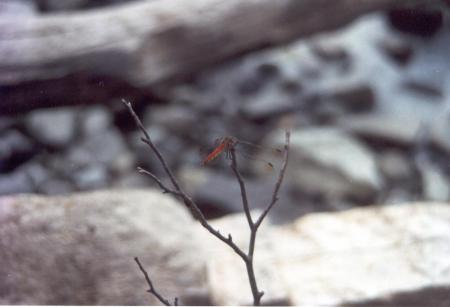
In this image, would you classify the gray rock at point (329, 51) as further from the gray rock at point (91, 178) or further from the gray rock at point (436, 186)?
the gray rock at point (91, 178)

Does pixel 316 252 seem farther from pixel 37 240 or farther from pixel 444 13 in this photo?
pixel 444 13

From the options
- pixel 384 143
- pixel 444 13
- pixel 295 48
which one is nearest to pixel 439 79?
pixel 384 143

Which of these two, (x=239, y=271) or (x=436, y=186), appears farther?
(x=436, y=186)

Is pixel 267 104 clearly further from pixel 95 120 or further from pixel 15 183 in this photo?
pixel 15 183

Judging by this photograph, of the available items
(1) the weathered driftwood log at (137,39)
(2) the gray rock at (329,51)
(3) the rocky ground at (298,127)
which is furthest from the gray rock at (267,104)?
(1) the weathered driftwood log at (137,39)

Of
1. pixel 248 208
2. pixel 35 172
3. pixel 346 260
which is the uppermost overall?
pixel 248 208

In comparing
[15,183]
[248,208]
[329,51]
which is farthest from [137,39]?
[329,51]

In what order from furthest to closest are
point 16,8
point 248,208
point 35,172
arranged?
point 16,8 < point 35,172 < point 248,208
